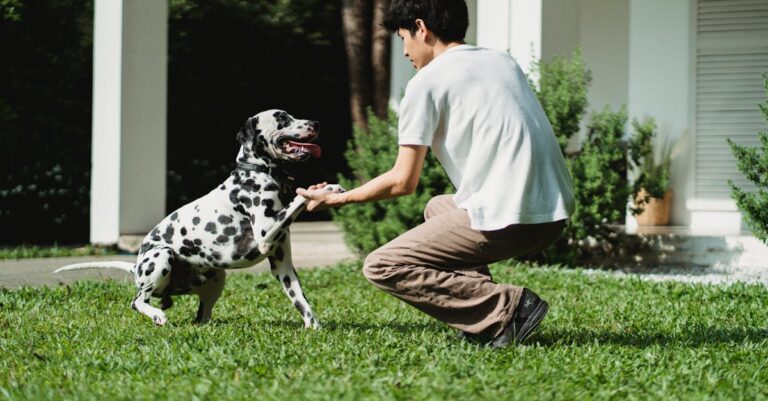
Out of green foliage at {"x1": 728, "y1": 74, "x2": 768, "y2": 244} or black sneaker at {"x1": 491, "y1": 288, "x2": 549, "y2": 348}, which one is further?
green foliage at {"x1": 728, "y1": 74, "x2": 768, "y2": 244}

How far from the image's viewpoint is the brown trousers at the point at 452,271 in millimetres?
4980

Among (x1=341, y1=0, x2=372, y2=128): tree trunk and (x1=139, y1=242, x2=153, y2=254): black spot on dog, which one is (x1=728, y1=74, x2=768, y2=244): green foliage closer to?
(x1=139, y1=242, x2=153, y2=254): black spot on dog

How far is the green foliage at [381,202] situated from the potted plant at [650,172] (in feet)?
6.21

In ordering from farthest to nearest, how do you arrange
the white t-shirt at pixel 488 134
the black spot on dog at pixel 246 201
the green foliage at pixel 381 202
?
1. the green foliage at pixel 381 202
2. the black spot on dog at pixel 246 201
3. the white t-shirt at pixel 488 134

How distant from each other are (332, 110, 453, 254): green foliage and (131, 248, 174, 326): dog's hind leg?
410cm

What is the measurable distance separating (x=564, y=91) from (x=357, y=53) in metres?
4.81

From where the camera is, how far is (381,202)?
10.0 metres

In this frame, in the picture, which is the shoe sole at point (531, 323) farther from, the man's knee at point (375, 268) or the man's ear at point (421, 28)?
the man's ear at point (421, 28)

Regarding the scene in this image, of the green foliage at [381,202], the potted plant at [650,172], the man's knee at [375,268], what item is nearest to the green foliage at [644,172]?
the potted plant at [650,172]

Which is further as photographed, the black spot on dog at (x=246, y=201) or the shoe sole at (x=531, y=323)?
the black spot on dog at (x=246, y=201)

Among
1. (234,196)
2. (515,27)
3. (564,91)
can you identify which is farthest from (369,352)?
(515,27)

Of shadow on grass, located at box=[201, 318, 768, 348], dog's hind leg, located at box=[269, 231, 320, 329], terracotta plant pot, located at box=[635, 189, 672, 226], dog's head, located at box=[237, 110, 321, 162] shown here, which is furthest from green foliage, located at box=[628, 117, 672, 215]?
dog's head, located at box=[237, 110, 321, 162]

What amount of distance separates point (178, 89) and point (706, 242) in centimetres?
965

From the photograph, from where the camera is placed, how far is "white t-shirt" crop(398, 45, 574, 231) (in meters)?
4.78
